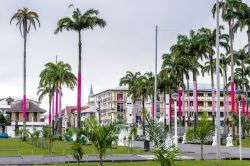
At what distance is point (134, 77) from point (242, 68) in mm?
25668

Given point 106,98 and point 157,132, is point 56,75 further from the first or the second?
point 106,98

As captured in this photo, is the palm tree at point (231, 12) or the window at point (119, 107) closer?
the palm tree at point (231, 12)

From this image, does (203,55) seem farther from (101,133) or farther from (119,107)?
(119,107)

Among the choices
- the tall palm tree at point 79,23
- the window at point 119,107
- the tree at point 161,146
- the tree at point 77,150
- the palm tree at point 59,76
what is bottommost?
the tree at point 77,150

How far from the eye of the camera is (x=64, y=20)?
62.7 metres

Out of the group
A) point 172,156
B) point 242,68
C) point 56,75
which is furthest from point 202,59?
point 172,156

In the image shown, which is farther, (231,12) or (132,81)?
(132,81)

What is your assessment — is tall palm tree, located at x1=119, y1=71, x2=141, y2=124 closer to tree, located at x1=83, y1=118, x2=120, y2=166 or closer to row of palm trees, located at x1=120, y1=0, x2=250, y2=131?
row of palm trees, located at x1=120, y1=0, x2=250, y2=131

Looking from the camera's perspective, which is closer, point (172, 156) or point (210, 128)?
point (172, 156)

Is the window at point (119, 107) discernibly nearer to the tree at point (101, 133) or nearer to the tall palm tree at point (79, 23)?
the tall palm tree at point (79, 23)

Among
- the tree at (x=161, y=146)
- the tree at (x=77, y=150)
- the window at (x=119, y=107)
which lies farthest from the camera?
the window at (x=119, y=107)

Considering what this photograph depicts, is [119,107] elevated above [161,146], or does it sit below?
above

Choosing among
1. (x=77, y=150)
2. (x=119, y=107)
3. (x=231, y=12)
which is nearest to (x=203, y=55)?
(x=231, y=12)

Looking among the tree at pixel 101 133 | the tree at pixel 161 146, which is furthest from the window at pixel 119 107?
the tree at pixel 161 146
